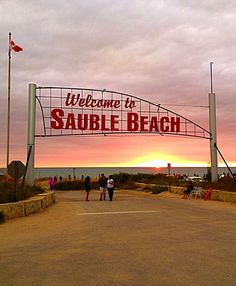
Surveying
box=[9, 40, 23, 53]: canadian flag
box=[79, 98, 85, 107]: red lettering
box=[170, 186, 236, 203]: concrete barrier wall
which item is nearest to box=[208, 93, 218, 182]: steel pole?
box=[170, 186, 236, 203]: concrete barrier wall

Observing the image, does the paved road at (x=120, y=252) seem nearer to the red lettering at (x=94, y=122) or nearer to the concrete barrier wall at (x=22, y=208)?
the concrete barrier wall at (x=22, y=208)

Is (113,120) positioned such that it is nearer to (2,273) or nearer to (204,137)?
(204,137)

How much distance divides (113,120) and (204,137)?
286 inches

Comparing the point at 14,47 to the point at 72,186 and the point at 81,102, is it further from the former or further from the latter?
the point at 72,186

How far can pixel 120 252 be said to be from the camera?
858 cm

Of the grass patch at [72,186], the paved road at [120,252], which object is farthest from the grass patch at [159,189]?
the paved road at [120,252]

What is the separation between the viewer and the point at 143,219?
14773 millimetres

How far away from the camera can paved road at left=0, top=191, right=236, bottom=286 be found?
6.52 m

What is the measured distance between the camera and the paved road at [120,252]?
21.4 ft

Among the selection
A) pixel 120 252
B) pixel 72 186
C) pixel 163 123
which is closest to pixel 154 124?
pixel 163 123

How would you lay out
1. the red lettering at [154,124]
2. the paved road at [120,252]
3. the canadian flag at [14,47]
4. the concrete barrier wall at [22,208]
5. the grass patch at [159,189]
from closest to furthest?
the paved road at [120,252]
the concrete barrier wall at [22,208]
the canadian flag at [14,47]
the red lettering at [154,124]
the grass patch at [159,189]

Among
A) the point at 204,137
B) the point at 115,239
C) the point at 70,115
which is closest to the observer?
the point at 115,239

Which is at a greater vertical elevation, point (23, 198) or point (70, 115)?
point (70, 115)

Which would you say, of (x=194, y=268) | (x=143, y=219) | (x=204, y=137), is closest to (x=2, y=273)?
(x=194, y=268)
